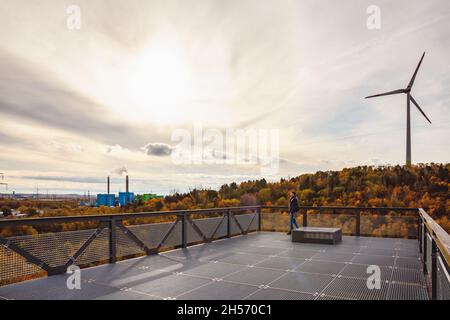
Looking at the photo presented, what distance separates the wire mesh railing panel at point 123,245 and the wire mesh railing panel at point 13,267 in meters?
2.06

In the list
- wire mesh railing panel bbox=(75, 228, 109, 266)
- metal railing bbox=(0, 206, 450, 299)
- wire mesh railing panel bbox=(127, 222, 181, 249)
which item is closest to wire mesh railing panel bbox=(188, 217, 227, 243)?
metal railing bbox=(0, 206, 450, 299)

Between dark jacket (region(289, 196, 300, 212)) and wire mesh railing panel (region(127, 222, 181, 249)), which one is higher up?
dark jacket (region(289, 196, 300, 212))

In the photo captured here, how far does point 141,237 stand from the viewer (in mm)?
8625

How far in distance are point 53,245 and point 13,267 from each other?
2.80 feet

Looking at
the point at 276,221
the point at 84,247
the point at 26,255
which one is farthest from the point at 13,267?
the point at 276,221

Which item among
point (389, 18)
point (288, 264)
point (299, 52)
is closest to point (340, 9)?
point (299, 52)

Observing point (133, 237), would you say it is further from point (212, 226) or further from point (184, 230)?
point (212, 226)

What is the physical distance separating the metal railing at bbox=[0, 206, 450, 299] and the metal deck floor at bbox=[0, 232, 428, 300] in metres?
0.33

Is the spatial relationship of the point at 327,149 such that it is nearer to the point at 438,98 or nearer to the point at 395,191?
the point at 438,98

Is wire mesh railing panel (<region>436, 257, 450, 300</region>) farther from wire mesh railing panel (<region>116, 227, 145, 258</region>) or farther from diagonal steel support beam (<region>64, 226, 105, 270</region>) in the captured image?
wire mesh railing panel (<region>116, 227, 145, 258</region>)

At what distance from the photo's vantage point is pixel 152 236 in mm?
8938

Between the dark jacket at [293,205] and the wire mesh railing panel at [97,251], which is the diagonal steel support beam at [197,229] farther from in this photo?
the dark jacket at [293,205]

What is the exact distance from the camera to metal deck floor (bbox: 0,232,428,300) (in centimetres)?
543
